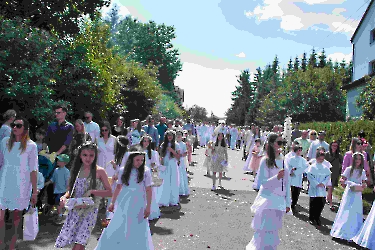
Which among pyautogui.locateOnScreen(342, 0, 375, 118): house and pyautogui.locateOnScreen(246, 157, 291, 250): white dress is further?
pyautogui.locateOnScreen(342, 0, 375, 118): house

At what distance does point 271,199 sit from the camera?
6.18 m

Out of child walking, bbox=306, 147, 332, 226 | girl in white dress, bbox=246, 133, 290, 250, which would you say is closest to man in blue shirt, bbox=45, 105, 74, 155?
girl in white dress, bbox=246, 133, 290, 250

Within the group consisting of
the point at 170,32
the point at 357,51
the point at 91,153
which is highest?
the point at 170,32

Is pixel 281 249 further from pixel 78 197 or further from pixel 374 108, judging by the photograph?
pixel 374 108

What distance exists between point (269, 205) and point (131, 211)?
7.23 ft

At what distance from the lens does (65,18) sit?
18703 millimetres

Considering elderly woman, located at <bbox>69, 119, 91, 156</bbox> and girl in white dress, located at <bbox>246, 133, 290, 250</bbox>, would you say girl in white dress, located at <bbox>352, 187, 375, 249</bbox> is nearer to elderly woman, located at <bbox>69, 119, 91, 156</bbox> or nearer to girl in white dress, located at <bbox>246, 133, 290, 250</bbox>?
girl in white dress, located at <bbox>246, 133, 290, 250</bbox>

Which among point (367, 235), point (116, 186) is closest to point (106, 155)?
point (116, 186)

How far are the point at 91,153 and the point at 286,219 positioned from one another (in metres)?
5.97

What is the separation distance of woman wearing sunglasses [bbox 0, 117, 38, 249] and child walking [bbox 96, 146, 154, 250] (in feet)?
4.86

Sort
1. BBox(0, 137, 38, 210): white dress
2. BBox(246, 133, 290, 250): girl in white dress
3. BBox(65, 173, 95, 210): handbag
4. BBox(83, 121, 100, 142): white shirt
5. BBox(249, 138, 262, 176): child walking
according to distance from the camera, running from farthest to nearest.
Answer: BBox(249, 138, 262, 176): child walking < BBox(83, 121, 100, 142): white shirt < BBox(246, 133, 290, 250): girl in white dress < BBox(0, 137, 38, 210): white dress < BBox(65, 173, 95, 210): handbag

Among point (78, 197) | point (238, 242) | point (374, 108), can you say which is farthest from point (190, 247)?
point (374, 108)

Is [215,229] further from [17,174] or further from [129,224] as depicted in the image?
[17,174]

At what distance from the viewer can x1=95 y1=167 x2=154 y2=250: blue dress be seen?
5.10 m
